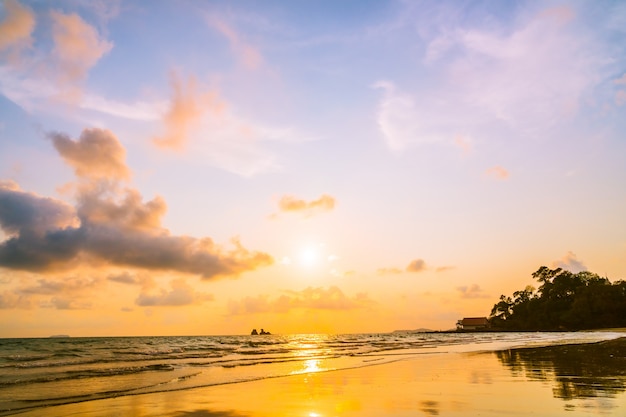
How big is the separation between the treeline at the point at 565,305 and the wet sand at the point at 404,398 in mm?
132001

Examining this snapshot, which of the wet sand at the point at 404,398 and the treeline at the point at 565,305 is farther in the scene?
the treeline at the point at 565,305

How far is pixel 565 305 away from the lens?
149875 millimetres

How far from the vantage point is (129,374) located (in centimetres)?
2780

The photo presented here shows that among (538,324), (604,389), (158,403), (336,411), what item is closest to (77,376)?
(158,403)

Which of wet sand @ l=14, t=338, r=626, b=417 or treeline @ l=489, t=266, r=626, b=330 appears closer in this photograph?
wet sand @ l=14, t=338, r=626, b=417

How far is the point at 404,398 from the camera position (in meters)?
14.8

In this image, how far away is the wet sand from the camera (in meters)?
12.4

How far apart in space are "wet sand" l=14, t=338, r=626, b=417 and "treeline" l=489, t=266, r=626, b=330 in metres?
132

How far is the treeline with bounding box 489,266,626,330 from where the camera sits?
128m

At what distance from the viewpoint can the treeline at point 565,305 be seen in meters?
128

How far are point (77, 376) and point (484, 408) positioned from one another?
80.6 feet

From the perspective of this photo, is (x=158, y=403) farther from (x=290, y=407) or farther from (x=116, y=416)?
(x=290, y=407)

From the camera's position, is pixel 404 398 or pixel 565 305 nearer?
pixel 404 398

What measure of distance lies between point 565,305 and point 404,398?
6361 inches
